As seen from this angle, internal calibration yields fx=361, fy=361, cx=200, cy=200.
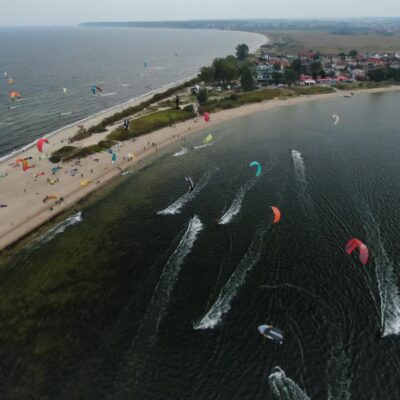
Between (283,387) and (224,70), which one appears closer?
(283,387)

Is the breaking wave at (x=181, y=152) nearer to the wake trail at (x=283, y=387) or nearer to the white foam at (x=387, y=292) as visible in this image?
the white foam at (x=387, y=292)

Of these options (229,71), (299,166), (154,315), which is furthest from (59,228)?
(229,71)

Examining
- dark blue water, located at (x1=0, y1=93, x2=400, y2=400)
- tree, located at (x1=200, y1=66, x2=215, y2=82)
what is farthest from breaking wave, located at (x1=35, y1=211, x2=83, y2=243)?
tree, located at (x1=200, y1=66, x2=215, y2=82)

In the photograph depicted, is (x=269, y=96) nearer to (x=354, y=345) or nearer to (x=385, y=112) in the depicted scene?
(x=385, y=112)

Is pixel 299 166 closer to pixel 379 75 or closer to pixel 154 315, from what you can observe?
pixel 154 315

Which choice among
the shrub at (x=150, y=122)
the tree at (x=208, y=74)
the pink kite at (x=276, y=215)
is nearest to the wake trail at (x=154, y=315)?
the pink kite at (x=276, y=215)

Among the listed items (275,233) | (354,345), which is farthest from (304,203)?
(354,345)

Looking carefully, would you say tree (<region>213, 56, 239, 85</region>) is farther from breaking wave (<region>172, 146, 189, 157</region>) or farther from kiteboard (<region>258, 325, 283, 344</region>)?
kiteboard (<region>258, 325, 283, 344</region>)

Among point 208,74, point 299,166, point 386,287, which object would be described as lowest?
point 299,166
